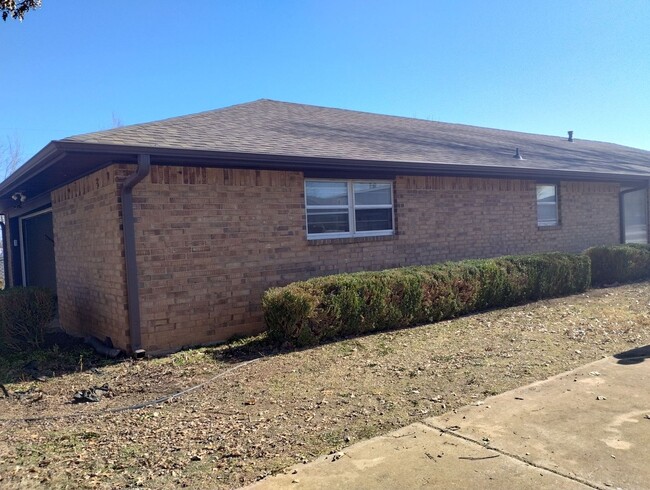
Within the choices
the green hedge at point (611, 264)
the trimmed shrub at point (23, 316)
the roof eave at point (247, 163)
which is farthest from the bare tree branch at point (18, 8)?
the green hedge at point (611, 264)

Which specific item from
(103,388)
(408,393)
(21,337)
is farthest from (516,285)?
(21,337)

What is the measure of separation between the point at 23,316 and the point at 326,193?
212 inches

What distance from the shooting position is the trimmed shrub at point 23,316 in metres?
8.61

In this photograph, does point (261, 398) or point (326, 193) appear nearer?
point (261, 398)

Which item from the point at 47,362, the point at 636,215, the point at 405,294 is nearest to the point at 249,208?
the point at 405,294

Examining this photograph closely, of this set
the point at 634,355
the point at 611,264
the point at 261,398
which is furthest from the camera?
the point at 611,264

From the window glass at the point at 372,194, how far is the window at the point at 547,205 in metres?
5.16

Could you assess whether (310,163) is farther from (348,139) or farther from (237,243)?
(348,139)

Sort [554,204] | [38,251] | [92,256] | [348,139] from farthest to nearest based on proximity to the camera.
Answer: [38,251] < [554,204] < [348,139] < [92,256]

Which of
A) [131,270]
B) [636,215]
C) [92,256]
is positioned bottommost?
[131,270]

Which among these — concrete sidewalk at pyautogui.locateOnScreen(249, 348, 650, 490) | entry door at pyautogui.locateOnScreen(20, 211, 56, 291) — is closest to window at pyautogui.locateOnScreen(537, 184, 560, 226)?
concrete sidewalk at pyautogui.locateOnScreen(249, 348, 650, 490)

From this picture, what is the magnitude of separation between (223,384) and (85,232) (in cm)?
476

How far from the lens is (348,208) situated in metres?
10.4

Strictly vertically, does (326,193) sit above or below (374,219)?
above
